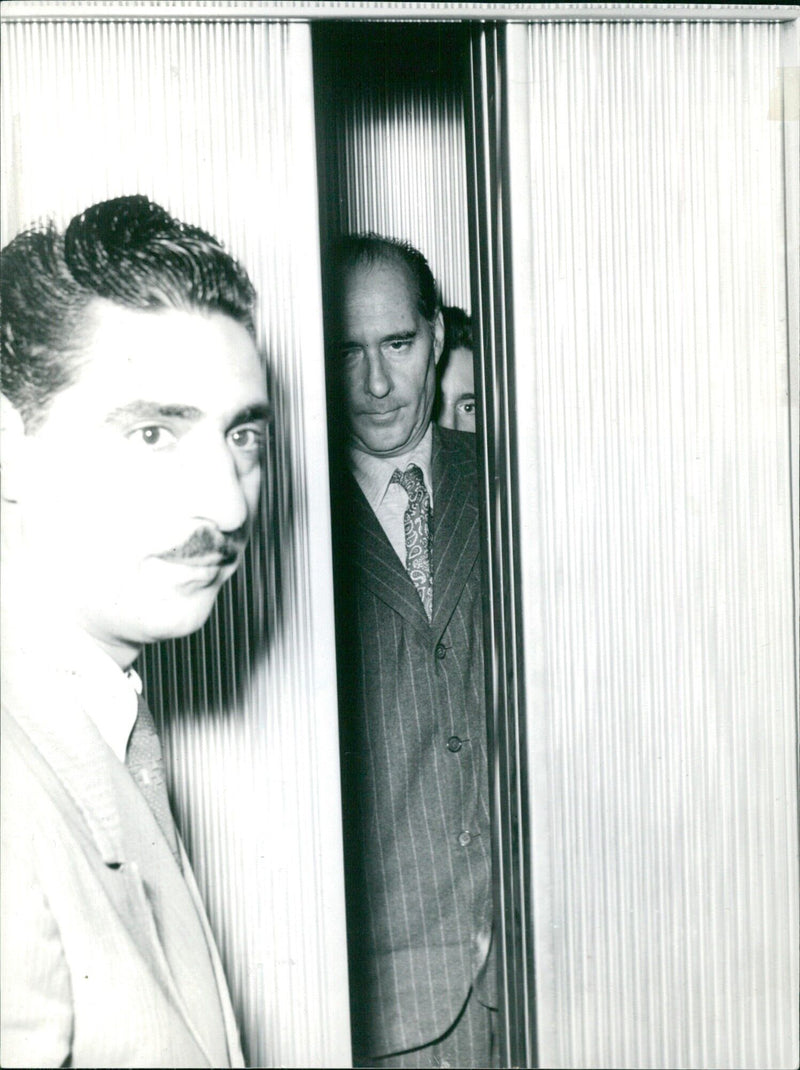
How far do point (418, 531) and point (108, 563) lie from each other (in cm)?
39

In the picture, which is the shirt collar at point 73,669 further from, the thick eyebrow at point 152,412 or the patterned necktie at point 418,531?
the patterned necktie at point 418,531

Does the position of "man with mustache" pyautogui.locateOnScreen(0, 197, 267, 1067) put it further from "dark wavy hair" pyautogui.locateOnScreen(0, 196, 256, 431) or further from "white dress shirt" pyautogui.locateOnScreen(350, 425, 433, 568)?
"white dress shirt" pyautogui.locateOnScreen(350, 425, 433, 568)

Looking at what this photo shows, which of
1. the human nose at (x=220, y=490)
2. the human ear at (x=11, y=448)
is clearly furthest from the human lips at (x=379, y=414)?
the human ear at (x=11, y=448)

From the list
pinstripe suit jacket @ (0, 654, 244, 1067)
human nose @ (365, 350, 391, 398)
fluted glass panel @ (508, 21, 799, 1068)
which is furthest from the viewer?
human nose @ (365, 350, 391, 398)

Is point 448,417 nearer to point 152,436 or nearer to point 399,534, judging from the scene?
point 399,534

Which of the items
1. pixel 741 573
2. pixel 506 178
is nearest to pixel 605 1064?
pixel 741 573

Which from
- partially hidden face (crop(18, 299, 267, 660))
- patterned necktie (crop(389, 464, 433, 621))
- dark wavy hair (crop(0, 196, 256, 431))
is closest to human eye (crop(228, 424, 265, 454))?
partially hidden face (crop(18, 299, 267, 660))

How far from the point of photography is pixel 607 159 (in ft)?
4.01

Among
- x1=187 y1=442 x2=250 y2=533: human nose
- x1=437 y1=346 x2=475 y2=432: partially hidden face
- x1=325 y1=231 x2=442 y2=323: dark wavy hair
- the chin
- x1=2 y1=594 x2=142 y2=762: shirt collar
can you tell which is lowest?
x1=2 y1=594 x2=142 y2=762: shirt collar

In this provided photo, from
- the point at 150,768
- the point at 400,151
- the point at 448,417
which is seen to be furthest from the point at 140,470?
the point at 400,151

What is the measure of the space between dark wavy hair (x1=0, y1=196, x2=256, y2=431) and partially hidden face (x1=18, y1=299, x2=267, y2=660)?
16 mm

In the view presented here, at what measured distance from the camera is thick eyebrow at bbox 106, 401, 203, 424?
112 centimetres

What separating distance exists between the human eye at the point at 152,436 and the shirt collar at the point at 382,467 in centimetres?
28

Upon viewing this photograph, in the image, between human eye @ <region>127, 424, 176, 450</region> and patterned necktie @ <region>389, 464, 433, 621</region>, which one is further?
patterned necktie @ <region>389, 464, 433, 621</region>
